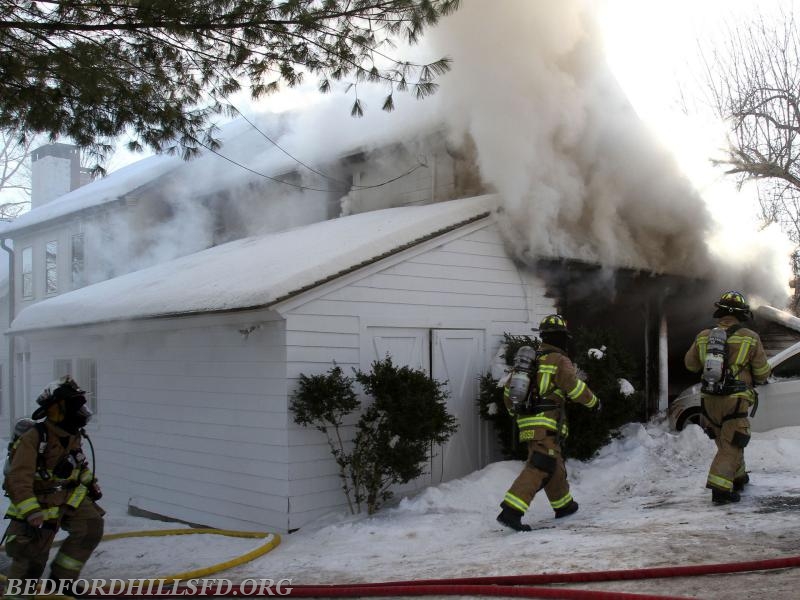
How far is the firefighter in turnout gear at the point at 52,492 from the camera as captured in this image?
4.85 metres

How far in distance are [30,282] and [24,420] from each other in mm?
16579

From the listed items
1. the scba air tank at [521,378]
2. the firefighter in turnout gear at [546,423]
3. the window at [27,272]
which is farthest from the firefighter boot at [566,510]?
the window at [27,272]

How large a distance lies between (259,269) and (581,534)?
4491 mm

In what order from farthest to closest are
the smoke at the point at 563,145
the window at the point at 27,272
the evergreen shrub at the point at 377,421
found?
the window at the point at 27,272
the smoke at the point at 563,145
the evergreen shrub at the point at 377,421

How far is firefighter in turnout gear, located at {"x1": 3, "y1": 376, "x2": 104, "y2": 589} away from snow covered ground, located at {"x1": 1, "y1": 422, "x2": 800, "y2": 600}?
3.06 feet

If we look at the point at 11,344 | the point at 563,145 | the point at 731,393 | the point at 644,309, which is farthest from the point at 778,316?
the point at 11,344

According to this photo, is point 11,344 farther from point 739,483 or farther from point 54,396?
point 739,483

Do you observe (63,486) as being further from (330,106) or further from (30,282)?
(30,282)

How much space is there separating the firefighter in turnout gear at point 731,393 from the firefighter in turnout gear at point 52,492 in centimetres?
502

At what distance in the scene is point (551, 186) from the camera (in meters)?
9.55

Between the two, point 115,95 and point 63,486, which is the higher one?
point 115,95

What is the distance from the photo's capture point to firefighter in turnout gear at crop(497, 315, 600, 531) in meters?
6.27

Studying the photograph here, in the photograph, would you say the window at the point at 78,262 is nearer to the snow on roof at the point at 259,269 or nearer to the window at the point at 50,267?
the window at the point at 50,267

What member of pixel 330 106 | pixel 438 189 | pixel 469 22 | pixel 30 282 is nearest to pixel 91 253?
pixel 30 282
